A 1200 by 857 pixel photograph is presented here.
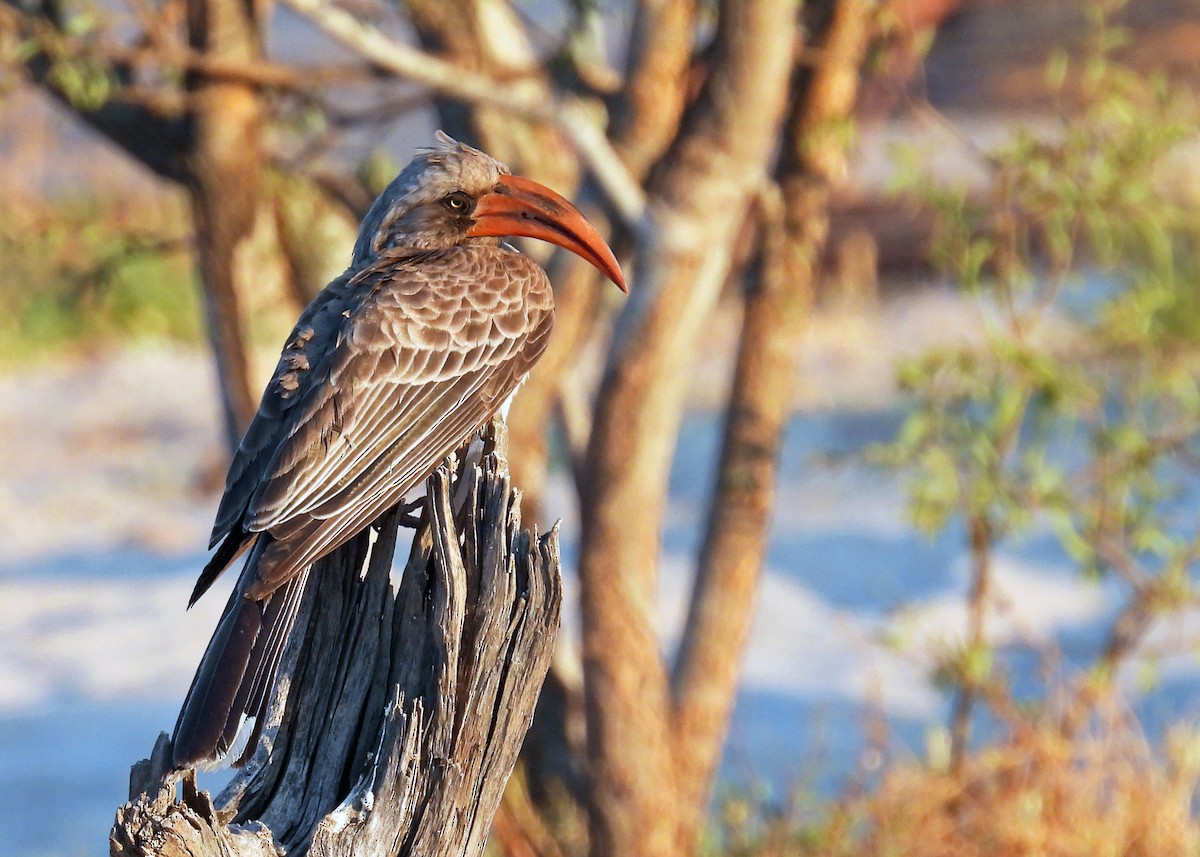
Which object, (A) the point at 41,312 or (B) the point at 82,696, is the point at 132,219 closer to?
(A) the point at 41,312

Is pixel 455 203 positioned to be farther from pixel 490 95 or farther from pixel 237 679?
pixel 237 679

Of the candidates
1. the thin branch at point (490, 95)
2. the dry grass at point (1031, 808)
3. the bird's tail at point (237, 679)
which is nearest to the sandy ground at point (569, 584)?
the dry grass at point (1031, 808)

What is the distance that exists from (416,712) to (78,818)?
5153mm

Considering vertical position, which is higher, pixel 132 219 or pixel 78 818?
pixel 132 219

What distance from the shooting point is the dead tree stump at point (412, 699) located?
267cm

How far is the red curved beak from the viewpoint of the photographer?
3619 millimetres

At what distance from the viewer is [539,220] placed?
374cm

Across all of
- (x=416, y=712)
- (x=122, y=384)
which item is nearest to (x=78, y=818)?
→ (x=416, y=712)

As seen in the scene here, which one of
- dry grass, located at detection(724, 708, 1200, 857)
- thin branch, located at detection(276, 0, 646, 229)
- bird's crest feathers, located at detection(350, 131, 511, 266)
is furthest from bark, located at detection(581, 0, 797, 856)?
bird's crest feathers, located at detection(350, 131, 511, 266)

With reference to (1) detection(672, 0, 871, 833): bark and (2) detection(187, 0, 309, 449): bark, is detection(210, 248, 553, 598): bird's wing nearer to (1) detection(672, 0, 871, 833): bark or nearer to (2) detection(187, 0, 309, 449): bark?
(2) detection(187, 0, 309, 449): bark

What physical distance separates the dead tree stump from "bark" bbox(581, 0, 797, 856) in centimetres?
204

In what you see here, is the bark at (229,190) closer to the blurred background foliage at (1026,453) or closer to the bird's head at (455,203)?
the blurred background foliage at (1026,453)

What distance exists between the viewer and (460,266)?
371 cm

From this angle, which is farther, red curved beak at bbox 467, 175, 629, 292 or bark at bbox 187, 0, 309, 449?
bark at bbox 187, 0, 309, 449
